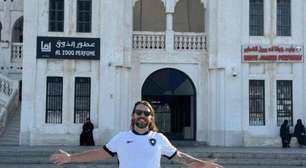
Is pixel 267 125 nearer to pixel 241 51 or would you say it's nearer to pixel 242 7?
pixel 241 51

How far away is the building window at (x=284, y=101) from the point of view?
2656 cm

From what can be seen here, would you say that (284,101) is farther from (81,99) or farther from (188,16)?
(81,99)

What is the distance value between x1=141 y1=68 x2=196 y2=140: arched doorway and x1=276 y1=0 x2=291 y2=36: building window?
5.07 m

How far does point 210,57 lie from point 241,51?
149 cm

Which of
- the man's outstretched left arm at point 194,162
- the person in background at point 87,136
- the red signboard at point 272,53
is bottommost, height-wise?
the person in background at point 87,136

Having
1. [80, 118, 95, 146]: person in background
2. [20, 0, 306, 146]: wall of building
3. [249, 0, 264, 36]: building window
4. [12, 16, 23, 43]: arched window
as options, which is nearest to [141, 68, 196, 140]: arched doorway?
[20, 0, 306, 146]: wall of building

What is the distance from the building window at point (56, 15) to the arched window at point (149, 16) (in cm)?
446

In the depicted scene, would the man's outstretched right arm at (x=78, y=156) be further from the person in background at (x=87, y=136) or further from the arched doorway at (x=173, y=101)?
the arched doorway at (x=173, y=101)

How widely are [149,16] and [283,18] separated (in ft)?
22.6

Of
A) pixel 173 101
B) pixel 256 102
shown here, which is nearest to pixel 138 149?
pixel 256 102

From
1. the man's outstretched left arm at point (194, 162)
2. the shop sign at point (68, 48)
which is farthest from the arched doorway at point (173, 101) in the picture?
the man's outstretched left arm at point (194, 162)


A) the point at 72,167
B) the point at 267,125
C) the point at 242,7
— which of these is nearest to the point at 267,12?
the point at 242,7

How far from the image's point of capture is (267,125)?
26.4 meters

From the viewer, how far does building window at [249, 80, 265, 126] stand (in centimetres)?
2641
